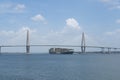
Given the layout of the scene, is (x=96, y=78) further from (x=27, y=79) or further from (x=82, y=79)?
(x=27, y=79)

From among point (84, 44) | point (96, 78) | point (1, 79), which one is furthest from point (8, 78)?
point (84, 44)

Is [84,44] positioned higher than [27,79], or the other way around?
[84,44]

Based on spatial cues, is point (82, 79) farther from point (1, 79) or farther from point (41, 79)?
point (1, 79)

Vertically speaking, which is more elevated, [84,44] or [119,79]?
[84,44]

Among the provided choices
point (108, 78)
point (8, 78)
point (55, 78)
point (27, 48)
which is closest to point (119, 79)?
point (108, 78)

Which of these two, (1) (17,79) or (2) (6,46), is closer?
(1) (17,79)

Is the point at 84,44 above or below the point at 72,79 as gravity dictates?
above

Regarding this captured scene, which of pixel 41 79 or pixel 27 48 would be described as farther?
pixel 27 48

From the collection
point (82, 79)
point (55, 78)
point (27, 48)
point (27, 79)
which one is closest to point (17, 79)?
point (27, 79)

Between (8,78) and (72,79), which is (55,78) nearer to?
(72,79)
